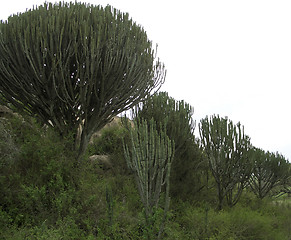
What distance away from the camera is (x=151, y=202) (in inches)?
241

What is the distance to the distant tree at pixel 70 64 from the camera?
7047 millimetres

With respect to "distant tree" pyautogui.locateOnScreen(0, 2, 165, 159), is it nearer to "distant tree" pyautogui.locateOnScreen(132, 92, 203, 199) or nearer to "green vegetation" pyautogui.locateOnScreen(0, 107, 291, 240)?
"green vegetation" pyautogui.locateOnScreen(0, 107, 291, 240)

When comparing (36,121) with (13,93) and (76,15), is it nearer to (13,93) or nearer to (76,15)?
(13,93)

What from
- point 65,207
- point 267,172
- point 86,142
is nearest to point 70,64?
point 86,142

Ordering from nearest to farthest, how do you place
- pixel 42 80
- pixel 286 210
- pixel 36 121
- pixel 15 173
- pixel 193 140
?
pixel 15 173 < pixel 42 80 < pixel 36 121 < pixel 193 140 < pixel 286 210

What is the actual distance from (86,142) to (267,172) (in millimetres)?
8609

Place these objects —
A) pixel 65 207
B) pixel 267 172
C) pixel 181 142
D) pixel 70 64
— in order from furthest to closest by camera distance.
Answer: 1. pixel 267 172
2. pixel 181 142
3. pixel 70 64
4. pixel 65 207

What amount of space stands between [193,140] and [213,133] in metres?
1.53

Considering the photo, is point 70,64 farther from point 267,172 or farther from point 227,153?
point 267,172

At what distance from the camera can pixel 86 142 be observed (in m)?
8.01

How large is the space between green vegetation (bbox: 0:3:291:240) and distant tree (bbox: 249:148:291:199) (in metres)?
2.71

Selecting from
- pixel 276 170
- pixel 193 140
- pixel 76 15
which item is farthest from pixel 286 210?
pixel 76 15

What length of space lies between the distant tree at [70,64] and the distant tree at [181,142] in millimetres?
1887

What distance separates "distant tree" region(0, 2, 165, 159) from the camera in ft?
23.1
